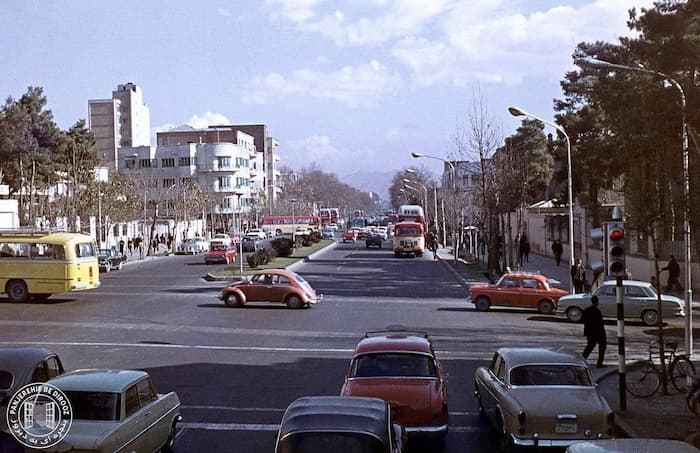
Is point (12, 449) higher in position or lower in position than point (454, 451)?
higher

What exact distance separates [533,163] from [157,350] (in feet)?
182

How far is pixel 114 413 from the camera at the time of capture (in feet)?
35.2

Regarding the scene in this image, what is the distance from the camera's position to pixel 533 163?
2889 inches

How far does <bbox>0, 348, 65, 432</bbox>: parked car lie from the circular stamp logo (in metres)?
1.28

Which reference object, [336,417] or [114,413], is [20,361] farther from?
[336,417]

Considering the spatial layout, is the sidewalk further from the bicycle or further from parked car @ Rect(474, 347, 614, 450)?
parked car @ Rect(474, 347, 614, 450)

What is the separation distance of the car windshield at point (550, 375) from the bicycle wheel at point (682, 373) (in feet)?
14.9

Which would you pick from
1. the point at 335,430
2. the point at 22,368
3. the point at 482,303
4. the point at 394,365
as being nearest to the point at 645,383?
the point at 394,365

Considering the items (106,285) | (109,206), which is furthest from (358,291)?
(109,206)

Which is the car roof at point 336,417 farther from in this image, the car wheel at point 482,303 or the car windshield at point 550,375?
the car wheel at point 482,303

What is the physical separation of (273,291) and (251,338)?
7.57m

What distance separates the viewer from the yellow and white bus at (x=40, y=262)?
1318 inches

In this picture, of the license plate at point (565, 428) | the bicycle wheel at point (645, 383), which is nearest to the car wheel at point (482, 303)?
the bicycle wheel at point (645, 383)

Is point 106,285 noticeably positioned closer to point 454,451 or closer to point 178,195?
point 454,451
